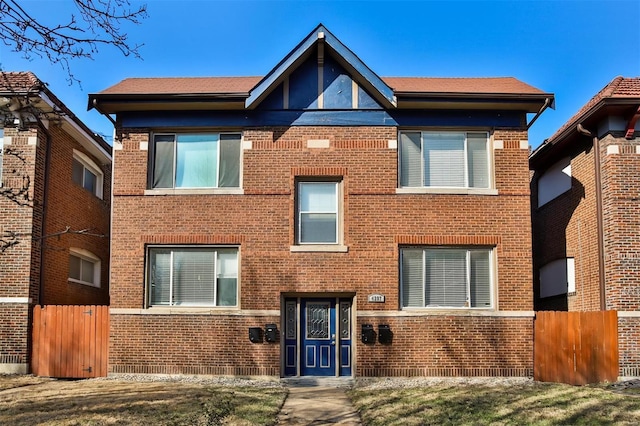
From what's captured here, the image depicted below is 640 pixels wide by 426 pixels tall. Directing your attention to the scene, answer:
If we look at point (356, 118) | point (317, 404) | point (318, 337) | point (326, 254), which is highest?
point (356, 118)

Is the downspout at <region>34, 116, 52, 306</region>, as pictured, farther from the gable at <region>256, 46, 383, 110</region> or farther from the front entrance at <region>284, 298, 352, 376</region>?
the front entrance at <region>284, 298, 352, 376</region>

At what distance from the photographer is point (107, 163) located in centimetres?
2164

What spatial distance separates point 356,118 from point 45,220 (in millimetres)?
8253

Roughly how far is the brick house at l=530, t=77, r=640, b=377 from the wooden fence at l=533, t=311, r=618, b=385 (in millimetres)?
442

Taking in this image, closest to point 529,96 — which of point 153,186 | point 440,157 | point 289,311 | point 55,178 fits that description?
point 440,157

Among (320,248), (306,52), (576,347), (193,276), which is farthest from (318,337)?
(306,52)

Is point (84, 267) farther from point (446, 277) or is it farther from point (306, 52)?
point (446, 277)

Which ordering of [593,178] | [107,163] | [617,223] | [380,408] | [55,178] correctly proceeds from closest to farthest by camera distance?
[380,408]
[617,223]
[593,178]
[55,178]
[107,163]

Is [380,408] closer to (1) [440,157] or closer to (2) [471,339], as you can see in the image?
(2) [471,339]

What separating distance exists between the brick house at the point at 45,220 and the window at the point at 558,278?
11.8 m

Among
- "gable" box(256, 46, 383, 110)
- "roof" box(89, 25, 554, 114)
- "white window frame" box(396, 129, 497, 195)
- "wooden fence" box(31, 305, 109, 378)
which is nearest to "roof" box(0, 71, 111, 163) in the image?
"roof" box(89, 25, 554, 114)

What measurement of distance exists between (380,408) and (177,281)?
245 inches

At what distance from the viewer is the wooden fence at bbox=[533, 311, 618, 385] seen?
13719mm

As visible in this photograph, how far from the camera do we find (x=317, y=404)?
12.3m
